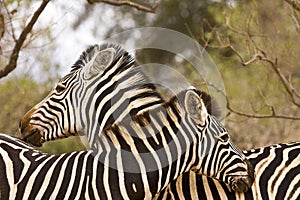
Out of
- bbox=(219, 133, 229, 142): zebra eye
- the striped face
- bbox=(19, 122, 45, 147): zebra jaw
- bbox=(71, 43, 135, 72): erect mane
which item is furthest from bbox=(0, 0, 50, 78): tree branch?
bbox=(219, 133, 229, 142): zebra eye


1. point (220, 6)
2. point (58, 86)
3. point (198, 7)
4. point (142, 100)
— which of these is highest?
point (198, 7)

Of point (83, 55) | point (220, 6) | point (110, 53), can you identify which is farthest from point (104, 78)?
point (220, 6)

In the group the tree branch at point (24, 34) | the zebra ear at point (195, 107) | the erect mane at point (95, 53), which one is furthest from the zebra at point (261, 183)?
the tree branch at point (24, 34)

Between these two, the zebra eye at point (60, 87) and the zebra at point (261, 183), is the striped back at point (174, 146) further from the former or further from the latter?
the zebra eye at point (60, 87)

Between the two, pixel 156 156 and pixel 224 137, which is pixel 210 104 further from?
pixel 156 156

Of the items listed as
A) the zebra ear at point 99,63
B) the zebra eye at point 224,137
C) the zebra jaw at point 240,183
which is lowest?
the zebra jaw at point 240,183

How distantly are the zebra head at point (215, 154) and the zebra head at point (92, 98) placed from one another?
338mm

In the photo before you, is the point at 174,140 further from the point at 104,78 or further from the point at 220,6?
the point at 220,6

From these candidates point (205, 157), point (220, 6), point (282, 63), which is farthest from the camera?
point (220, 6)

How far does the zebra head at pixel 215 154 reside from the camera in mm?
4914

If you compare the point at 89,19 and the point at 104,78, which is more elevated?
the point at 89,19

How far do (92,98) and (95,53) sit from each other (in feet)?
1.77

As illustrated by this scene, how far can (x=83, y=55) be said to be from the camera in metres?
6.10

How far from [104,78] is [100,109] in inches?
11.9
